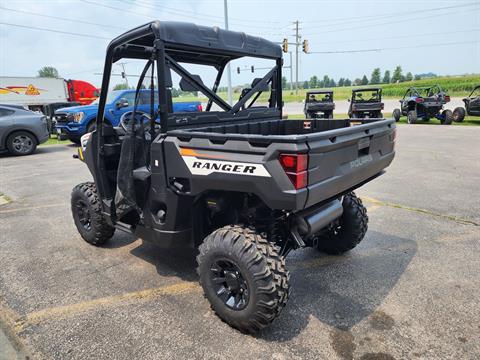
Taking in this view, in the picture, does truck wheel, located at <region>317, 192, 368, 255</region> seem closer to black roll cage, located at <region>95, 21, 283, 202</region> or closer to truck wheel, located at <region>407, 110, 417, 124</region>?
black roll cage, located at <region>95, 21, 283, 202</region>

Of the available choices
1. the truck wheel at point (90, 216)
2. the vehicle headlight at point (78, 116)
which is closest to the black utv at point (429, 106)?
the vehicle headlight at point (78, 116)

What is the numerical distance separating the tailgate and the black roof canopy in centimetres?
139

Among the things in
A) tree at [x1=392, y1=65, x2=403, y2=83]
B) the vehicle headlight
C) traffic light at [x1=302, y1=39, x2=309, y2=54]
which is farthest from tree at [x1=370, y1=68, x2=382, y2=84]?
the vehicle headlight

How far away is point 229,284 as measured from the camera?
101 inches

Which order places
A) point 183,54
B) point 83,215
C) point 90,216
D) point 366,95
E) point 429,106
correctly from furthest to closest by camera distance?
point 366,95 → point 429,106 → point 83,215 → point 90,216 → point 183,54

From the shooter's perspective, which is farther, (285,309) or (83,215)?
(83,215)

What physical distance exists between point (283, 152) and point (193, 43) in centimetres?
136

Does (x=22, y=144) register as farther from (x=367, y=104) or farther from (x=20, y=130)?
(x=367, y=104)

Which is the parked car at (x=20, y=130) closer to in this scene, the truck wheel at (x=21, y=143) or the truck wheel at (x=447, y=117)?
the truck wheel at (x=21, y=143)

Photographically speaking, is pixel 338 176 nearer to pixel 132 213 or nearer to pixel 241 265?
pixel 241 265

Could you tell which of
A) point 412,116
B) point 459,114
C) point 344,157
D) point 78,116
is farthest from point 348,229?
point 459,114

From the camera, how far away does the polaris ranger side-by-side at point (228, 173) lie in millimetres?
2254

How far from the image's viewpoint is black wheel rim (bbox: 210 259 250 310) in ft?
8.28

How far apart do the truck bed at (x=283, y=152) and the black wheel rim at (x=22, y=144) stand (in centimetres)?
1113
